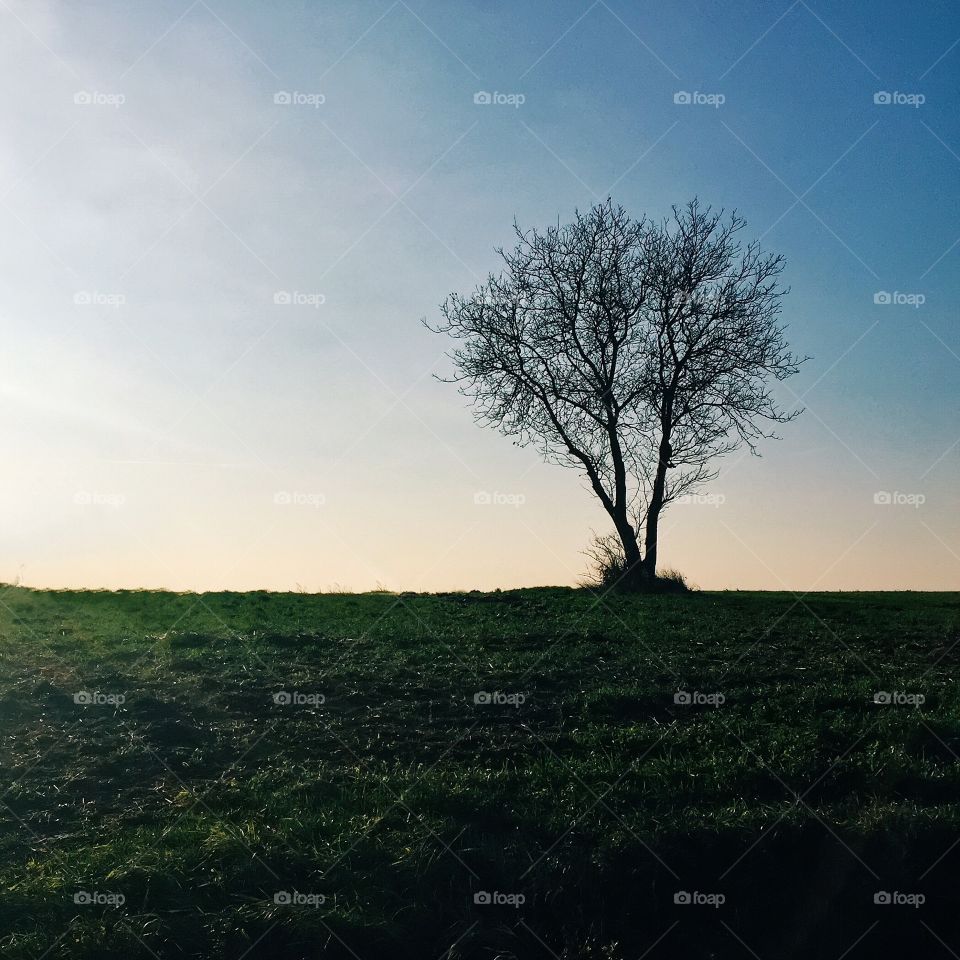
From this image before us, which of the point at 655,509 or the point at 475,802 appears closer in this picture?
the point at 475,802

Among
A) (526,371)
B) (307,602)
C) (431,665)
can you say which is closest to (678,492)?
(526,371)

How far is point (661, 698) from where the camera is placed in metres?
13.4

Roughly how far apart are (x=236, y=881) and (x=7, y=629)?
13.6 m

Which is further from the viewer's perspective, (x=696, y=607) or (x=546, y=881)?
(x=696, y=607)

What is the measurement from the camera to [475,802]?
923 cm

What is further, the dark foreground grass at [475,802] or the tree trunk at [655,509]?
the tree trunk at [655,509]

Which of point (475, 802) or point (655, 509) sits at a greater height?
point (655, 509)

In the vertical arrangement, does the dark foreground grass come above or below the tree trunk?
below

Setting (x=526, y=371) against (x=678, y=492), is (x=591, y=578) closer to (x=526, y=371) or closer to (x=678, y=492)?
(x=678, y=492)

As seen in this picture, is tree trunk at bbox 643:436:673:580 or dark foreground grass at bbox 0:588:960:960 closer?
dark foreground grass at bbox 0:588:960:960

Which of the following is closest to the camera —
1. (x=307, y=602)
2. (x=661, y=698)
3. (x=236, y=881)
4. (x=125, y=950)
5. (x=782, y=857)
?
(x=125, y=950)

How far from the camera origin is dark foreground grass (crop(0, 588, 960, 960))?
7645 millimetres

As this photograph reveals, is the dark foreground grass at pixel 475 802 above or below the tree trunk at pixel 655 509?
below

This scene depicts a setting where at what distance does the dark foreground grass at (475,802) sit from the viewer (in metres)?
7.64
